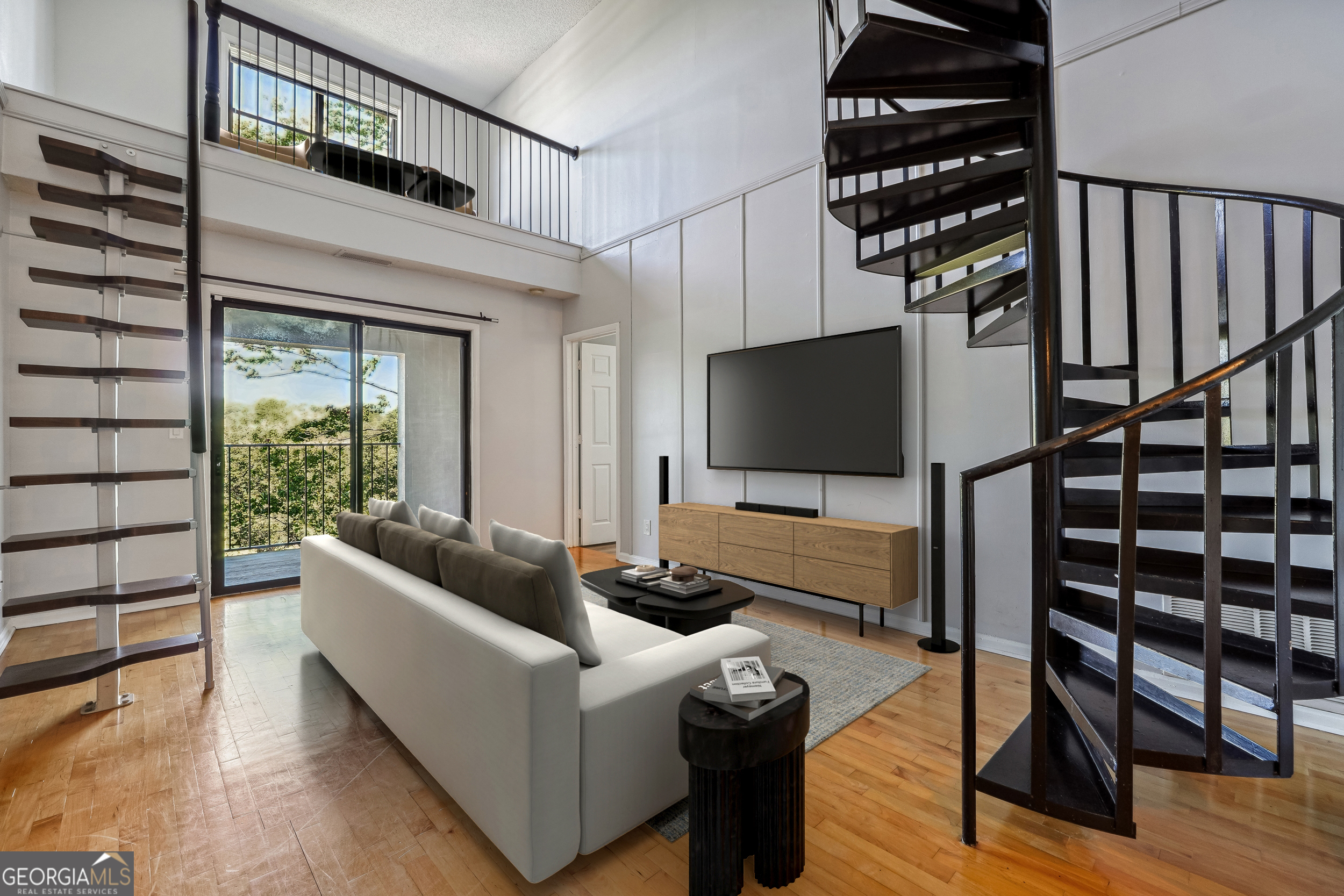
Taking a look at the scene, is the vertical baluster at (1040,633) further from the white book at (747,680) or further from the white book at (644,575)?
the white book at (644,575)

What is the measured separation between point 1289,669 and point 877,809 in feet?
3.54

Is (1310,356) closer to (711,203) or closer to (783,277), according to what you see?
(783,277)

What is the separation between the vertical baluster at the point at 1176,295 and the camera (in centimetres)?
230

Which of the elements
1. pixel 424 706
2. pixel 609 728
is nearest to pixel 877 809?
pixel 609 728

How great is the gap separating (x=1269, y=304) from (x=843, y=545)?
2017 mm

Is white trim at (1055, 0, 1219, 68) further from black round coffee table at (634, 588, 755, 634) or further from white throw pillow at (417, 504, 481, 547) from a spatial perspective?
white throw pillow at (417, 504, 481, 547)

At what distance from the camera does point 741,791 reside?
4.91 ft

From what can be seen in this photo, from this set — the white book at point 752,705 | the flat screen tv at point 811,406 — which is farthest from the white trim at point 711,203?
the white book at point 752,705

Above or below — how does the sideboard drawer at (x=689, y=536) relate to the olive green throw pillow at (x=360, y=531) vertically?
below

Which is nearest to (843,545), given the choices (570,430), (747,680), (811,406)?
(811,406)

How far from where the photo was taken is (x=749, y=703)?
143 cm

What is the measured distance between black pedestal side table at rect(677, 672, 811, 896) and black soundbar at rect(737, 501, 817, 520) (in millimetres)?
2302

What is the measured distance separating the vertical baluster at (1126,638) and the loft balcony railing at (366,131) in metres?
4.96

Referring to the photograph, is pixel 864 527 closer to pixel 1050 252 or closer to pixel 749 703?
pixel 1050 252
